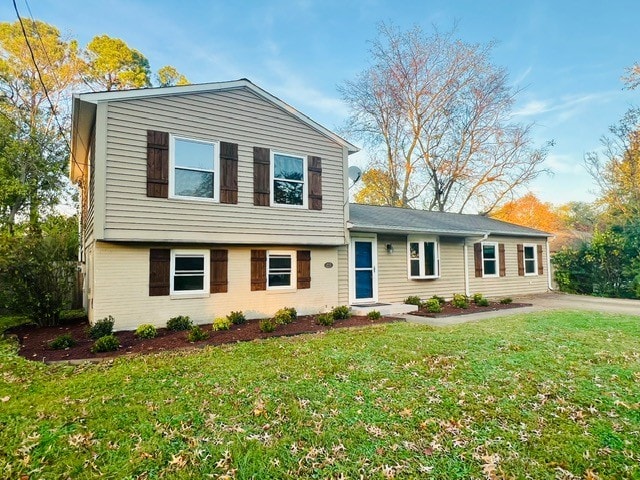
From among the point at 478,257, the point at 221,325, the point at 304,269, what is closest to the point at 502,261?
the point at 478,257

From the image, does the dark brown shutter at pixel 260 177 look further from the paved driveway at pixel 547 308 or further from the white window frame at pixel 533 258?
the white window frame at pixel 533 258

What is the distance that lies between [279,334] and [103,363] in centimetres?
302

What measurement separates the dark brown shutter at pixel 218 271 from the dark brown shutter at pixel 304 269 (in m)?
1.93

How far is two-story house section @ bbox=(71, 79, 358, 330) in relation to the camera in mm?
7023

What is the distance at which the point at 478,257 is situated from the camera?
1327 cm

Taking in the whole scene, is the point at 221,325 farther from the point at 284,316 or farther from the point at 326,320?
the point at 326,320

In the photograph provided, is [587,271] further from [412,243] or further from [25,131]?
[25,131]

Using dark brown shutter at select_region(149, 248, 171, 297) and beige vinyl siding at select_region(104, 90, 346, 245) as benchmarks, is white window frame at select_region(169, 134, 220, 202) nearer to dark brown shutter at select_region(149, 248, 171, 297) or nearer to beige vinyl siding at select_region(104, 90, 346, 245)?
beige vinyl siding at select_region(104, 90, 346, 245)

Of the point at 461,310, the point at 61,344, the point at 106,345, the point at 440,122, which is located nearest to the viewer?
the point at 106,345

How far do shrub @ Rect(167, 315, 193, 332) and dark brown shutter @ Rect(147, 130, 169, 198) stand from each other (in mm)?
2627

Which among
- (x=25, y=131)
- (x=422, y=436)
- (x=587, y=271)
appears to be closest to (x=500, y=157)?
(x=587, y=271)

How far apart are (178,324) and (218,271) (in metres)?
1.45

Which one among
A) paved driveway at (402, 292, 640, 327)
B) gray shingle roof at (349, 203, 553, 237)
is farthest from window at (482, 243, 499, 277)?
paved driveway at (402, 292, 640, 327)

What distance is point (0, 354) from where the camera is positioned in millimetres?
5625
